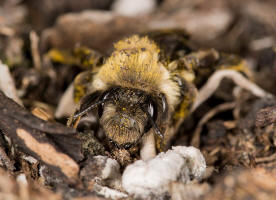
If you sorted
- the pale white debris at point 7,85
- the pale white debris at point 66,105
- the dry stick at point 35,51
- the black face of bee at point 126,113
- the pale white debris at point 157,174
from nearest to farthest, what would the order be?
the pale white debris at point 157,174, the black face of bee at point 126,113, the pale white debris at point 7,85, the pale white debris at point 66,105, the dry stick at point 35,51

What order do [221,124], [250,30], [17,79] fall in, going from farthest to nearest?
[250,30] → [17,79] → [221,124]

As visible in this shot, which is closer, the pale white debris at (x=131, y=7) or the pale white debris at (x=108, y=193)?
the pale white debris at (x=108, y=193)

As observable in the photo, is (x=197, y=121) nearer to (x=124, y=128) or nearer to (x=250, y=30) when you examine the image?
(x=124, y=128)

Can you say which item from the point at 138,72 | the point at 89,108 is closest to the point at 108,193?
the point at 89,108

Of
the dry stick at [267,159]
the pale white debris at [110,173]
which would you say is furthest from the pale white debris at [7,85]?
the dry stick at [267,159]

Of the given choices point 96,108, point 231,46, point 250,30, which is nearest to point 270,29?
point 250,30

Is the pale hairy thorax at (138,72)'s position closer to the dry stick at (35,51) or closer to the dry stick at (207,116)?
the dry stick at (207,116)

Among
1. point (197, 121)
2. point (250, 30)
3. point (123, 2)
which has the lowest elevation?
point (197, 121)
